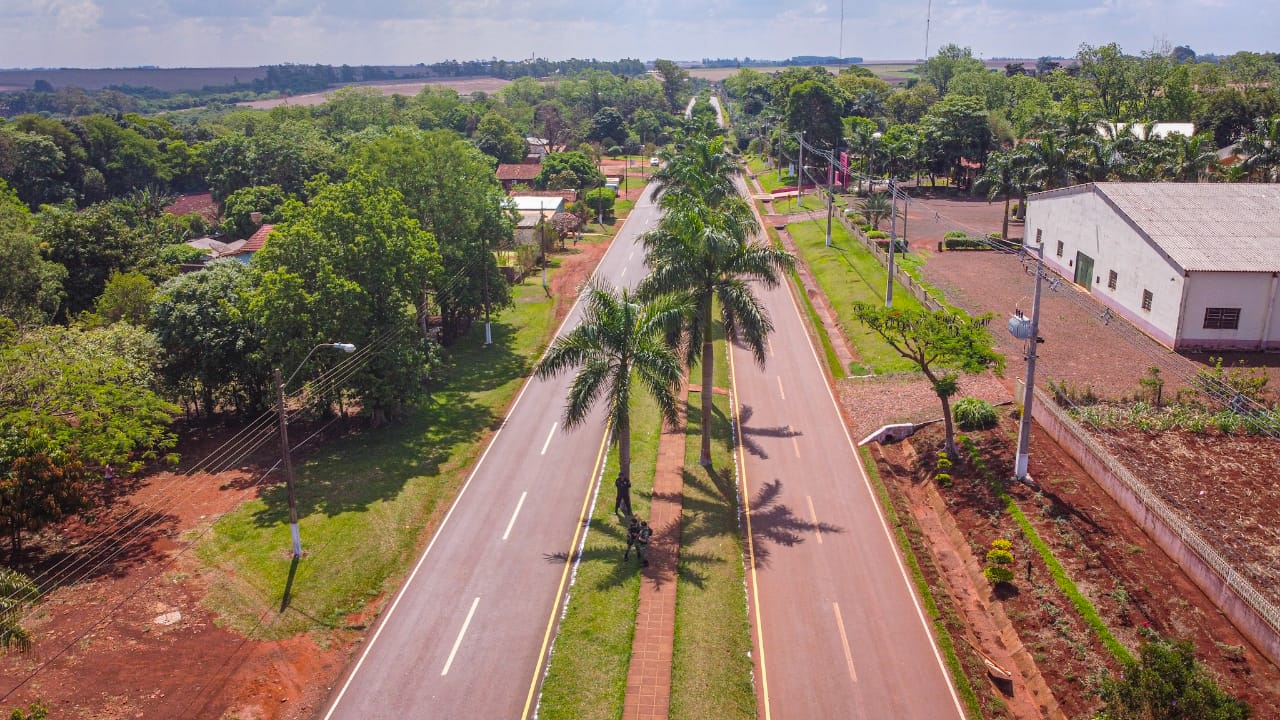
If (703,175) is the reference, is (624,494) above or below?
below

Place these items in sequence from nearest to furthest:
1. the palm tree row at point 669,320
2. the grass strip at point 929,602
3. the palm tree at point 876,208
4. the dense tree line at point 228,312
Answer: the grass strip at point 929,602
the palm tree row at point 669,320
the dense tree line at point 228,312
the palm tree at point 876,208

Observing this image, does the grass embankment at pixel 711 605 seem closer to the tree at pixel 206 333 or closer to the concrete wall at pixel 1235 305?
the tree at pixel 206 333

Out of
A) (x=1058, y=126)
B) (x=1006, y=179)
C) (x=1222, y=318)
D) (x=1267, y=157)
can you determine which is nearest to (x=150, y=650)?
(x=1222, y=318)

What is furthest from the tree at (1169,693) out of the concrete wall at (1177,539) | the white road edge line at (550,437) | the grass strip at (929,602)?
the white road edge line at (550,437)

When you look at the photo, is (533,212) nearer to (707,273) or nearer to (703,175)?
(703,175)

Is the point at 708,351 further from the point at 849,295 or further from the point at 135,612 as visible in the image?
the point at 849,295

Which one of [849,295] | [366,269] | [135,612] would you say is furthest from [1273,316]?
[135,612]
